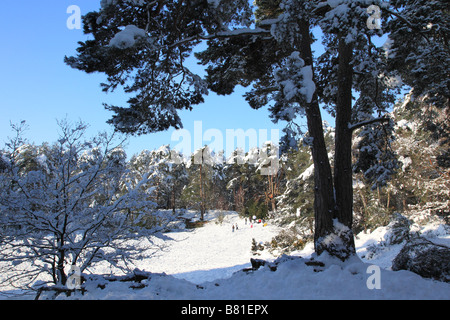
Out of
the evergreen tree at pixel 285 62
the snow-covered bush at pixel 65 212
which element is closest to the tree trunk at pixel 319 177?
the evergreen tree at pixel 285 62

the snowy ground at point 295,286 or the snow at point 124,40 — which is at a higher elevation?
the snow at point 124,40

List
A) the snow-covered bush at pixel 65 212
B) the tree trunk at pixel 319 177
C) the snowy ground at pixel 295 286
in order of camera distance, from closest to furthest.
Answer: the snowy ground at pixel 295 286
the snow-covered bush at pixel 65 212
the tree trunk at pixel 319 177

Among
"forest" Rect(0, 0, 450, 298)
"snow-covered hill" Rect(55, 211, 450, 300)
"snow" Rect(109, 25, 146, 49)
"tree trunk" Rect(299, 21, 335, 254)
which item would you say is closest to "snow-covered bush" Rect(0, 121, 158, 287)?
"forest" Rect(0, 0, 450, 298)

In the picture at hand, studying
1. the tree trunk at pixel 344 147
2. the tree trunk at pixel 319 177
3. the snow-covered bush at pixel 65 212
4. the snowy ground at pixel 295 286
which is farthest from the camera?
the tree trunk at pixel 344 147

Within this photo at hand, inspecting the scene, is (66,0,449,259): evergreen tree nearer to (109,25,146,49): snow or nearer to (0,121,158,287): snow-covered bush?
(109,25,146,49): snow

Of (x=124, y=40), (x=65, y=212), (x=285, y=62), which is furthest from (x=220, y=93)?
(x=65, y=212)

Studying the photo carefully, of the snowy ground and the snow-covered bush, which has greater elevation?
the snow-covered bush

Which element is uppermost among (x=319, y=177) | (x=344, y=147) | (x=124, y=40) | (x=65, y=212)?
(x=124, y=40)

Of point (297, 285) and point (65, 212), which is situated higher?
point (65, 212)

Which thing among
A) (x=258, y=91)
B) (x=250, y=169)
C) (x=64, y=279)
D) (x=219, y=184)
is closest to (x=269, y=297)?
(x=64, y=279)

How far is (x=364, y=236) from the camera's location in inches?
619

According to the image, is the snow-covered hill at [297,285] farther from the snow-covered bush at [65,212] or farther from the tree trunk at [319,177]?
the snow-covered bush at [65,212]

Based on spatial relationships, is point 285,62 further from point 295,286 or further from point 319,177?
point 295,286
